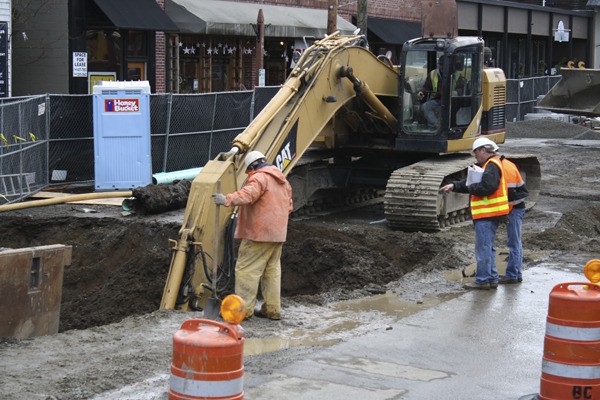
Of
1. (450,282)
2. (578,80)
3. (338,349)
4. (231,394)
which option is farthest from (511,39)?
(231,394)

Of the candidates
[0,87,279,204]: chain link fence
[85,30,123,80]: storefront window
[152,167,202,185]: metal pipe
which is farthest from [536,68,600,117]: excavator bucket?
[152,167,202,185]: metal pipe

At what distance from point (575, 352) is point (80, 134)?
1388 centimetres

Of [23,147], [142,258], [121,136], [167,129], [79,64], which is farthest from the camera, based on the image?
[79,64]

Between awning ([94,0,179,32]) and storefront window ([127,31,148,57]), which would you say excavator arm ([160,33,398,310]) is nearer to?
awning ([94,0,179,32])

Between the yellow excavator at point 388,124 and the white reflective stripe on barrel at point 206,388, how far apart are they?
23.6 feet

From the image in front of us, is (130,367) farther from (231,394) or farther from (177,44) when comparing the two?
(177,44)

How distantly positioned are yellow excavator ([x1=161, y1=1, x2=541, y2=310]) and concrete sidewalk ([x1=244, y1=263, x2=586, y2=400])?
3.49 meters

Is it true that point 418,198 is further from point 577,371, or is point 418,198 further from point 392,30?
point 392,30

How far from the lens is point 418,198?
1578cm

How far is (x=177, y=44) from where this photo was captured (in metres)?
29.6

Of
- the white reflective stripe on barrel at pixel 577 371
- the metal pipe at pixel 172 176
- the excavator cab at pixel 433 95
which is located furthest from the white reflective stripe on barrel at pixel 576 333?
the metal pipe at pixel 172 176

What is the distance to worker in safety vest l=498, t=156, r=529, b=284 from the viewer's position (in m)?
12.4

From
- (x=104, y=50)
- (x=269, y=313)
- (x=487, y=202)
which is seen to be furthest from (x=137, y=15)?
(x=269, y=313)

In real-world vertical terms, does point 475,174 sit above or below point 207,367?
above
